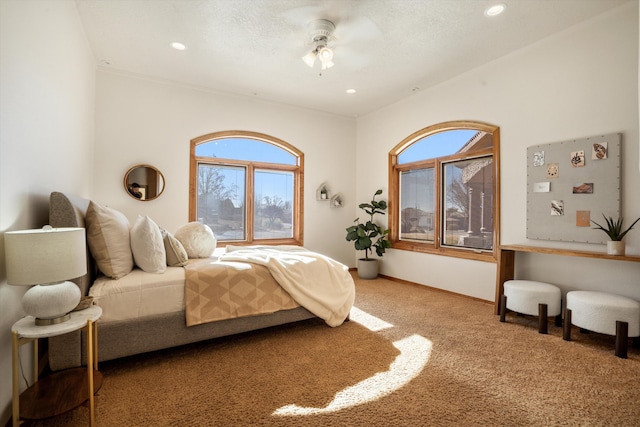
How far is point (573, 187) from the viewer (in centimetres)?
310

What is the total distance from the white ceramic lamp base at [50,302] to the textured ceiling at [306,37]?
A: 8.35ft

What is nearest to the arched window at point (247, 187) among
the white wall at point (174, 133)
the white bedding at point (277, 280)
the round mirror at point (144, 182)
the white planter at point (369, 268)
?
the white wall at point (174, 133)

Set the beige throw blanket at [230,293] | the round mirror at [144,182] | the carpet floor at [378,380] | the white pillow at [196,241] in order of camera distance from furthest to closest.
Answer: the round mirror at [144,182] → the white pillow at [196,241] → the beige throw blanket at [230,293] → the carpet floor at [378,380]

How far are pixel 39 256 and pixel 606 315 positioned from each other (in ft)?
12.6

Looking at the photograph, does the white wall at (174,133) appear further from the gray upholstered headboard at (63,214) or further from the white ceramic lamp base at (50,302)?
the white ceramic lamp base at (50,302)

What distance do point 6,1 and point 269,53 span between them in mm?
2411

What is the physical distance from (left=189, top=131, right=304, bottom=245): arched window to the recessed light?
337cm

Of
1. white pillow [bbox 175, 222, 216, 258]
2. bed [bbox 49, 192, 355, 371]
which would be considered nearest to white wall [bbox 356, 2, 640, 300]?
bed [bbox 49, 192, 355, 371]

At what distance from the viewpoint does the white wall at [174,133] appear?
4.06 meters

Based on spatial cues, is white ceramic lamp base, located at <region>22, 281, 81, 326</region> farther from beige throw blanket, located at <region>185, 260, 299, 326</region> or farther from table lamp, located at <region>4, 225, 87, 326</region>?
beige throw blanket, located at <region>185, 260, 299, 326</region>

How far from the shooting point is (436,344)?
2639 mm

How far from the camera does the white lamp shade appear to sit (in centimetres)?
135

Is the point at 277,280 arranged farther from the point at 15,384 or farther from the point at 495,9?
the point at 495,9

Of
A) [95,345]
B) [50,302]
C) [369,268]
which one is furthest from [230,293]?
[369,268]
